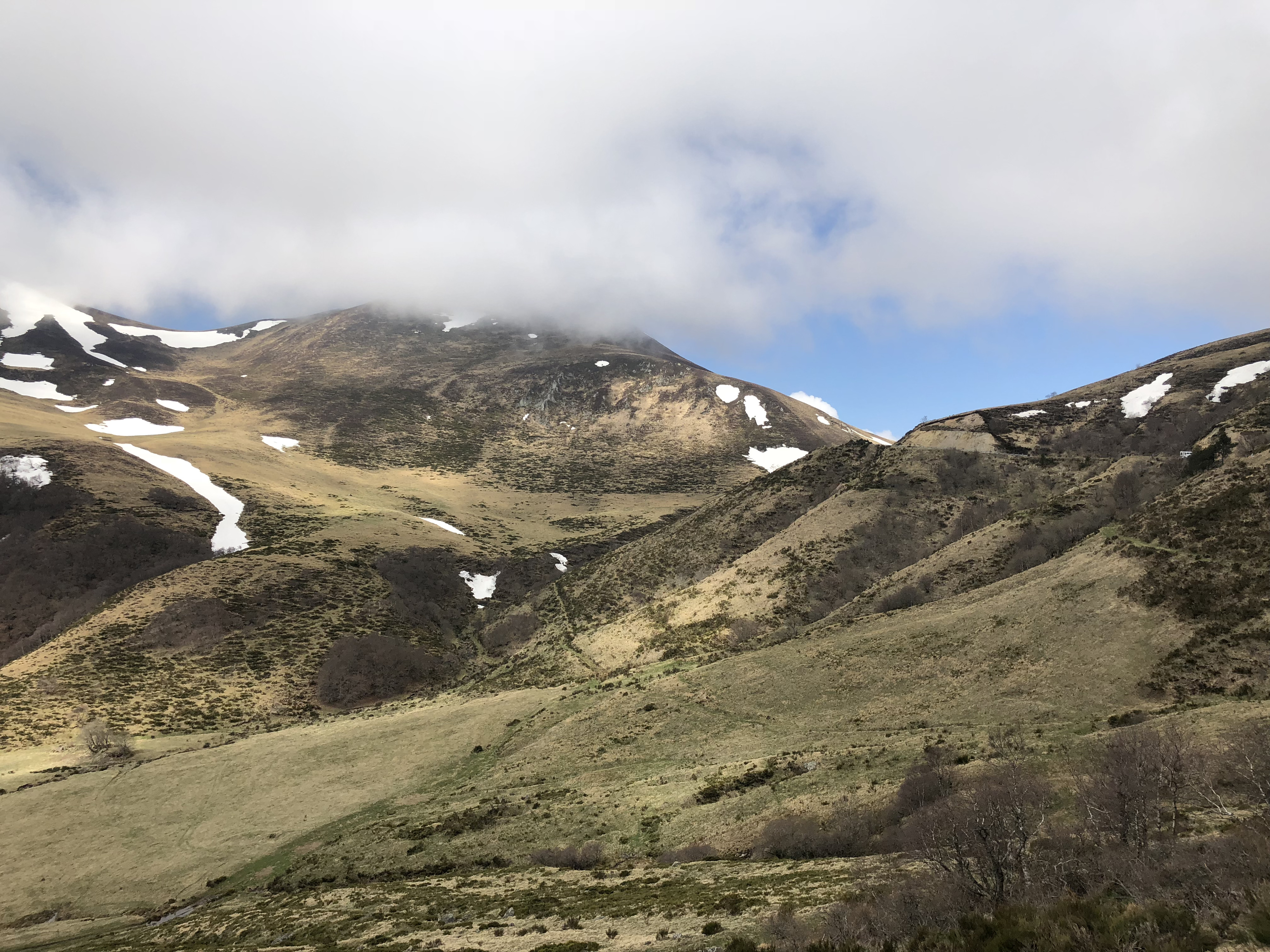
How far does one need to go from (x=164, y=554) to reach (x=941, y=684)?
324 feet

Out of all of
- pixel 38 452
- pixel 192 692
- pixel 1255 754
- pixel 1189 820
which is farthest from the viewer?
pixel 38 452

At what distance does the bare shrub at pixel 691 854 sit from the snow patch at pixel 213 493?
8568 centimetres

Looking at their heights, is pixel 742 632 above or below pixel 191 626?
below

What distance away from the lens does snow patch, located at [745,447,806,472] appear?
16638 centimetres

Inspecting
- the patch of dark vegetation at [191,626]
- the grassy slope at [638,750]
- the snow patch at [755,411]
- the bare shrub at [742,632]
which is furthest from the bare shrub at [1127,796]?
the snow patch at [755,411]

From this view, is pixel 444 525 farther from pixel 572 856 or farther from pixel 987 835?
pixel 987 835

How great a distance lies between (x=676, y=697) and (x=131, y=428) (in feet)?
480

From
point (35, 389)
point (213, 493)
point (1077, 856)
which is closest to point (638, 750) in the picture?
point (1077, 856)

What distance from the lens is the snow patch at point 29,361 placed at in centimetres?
16862

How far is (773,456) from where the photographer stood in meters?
170

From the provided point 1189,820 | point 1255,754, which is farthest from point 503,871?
point 1255,754

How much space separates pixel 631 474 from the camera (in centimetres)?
15912

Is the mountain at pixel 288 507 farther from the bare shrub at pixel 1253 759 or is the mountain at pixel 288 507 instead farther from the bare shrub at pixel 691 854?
the bare shrub at pixel 1253 759

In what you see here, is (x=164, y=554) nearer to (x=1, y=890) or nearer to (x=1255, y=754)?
(x=1, y=890)
